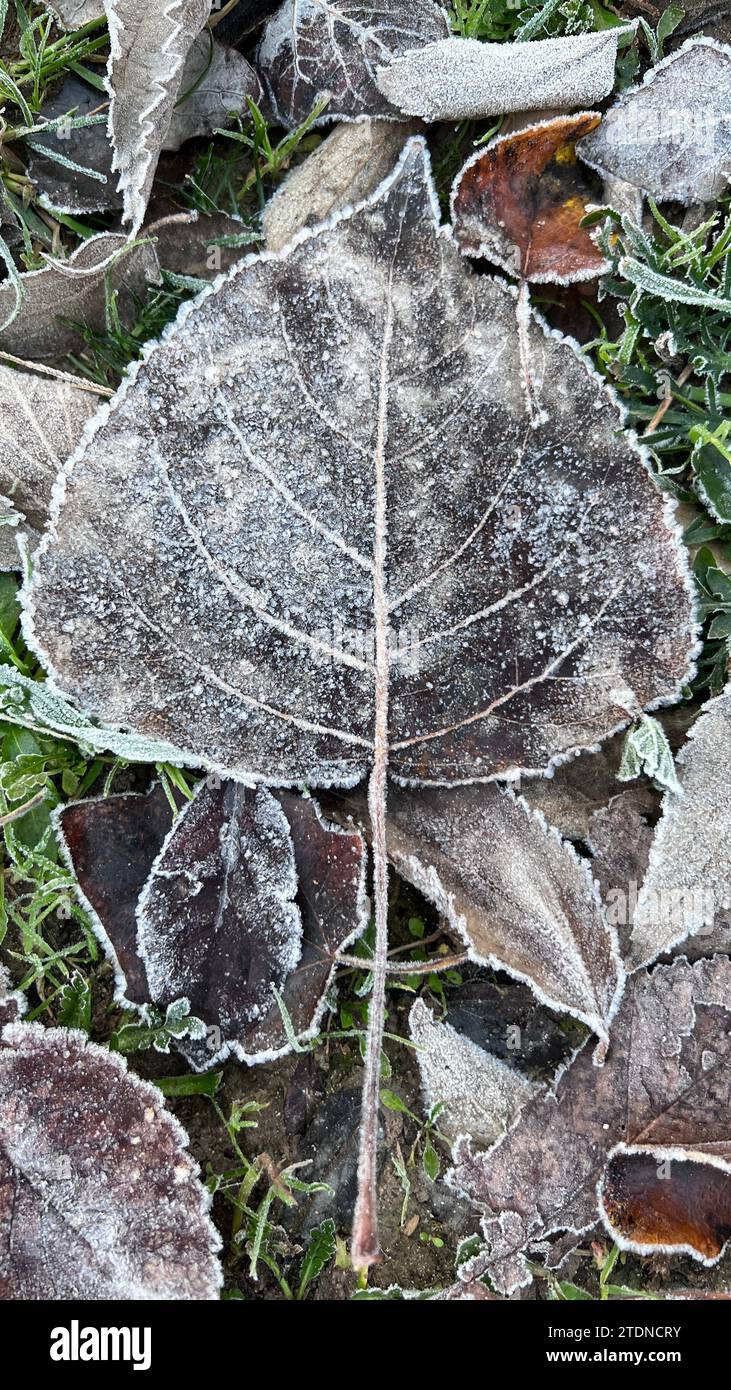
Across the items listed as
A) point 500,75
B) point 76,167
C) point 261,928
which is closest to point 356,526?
point 261,928

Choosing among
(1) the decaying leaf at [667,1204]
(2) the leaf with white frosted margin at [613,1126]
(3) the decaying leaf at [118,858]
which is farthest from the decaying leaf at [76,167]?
(1) the decaying leaf at [667,1204]

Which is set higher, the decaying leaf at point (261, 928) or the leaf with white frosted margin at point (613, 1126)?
the decaying leaf at point (261, 928)

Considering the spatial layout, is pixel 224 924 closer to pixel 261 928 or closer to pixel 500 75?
pixel 261 928

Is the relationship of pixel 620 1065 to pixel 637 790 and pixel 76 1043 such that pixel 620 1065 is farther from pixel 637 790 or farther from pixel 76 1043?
pixel 76 1043

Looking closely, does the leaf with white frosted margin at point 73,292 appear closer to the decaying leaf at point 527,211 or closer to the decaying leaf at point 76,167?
the decaying leaf at point 76,167

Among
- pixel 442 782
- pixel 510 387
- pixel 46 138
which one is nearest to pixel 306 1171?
pixel 442 782

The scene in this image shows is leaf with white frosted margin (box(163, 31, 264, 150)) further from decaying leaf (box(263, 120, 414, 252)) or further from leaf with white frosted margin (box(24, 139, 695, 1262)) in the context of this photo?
leaf with white frosted margin (box(24, 139, 695, 1262))
